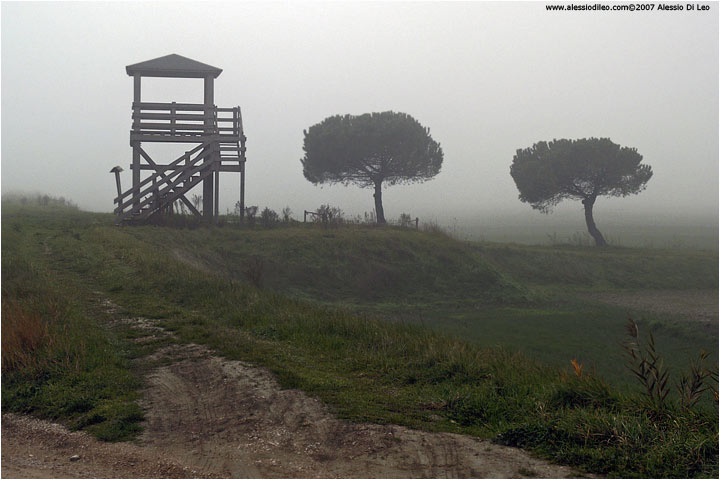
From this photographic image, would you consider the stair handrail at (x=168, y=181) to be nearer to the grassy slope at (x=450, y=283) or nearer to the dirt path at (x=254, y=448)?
the grassy slope at (x=450, y=283)

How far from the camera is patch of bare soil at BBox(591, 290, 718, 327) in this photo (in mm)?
20203

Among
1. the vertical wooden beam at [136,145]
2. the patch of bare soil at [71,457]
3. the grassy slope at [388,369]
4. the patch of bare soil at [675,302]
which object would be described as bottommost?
the patch of bare soil at [675,302]

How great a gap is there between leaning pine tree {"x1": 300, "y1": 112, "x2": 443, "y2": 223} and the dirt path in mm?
40137

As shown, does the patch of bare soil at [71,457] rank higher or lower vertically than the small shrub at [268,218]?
lower

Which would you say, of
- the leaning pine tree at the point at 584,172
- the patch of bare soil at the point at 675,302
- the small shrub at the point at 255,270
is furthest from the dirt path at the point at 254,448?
the leaning pine tree at the point at 584,172

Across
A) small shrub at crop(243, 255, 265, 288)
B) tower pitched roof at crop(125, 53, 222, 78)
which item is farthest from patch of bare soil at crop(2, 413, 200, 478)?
tower pitched roof at crop(125, 53, 222, 78)

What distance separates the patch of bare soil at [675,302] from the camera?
20203 millimetres

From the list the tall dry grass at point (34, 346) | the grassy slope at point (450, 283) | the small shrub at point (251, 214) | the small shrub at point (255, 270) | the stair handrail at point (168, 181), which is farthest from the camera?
the small shrub at point (251, 214)

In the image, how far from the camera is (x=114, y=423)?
5453mm

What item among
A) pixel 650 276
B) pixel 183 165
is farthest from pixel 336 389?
pixel 650 276

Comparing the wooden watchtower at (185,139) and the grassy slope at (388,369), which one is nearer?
the grassy slope at (388,369)

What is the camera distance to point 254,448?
4961mm

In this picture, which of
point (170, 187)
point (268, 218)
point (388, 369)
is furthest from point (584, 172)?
point (388, 369)

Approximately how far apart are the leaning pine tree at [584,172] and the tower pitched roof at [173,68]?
3088 centimetres
